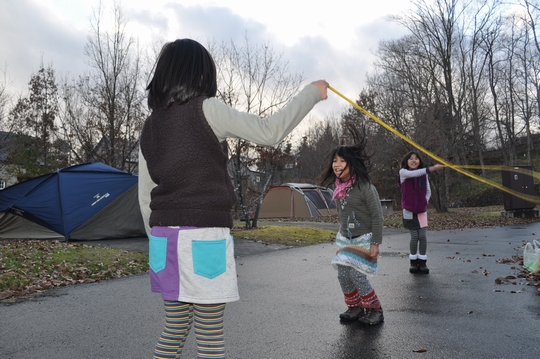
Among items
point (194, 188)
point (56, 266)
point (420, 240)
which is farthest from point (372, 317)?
point (56, 266)

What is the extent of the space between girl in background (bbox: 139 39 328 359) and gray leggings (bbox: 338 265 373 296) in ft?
8.02

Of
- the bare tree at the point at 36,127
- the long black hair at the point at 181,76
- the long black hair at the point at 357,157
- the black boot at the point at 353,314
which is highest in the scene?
the bare tree at the point at 36,127

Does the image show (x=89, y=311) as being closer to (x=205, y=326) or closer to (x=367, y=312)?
(x=367, y=312)

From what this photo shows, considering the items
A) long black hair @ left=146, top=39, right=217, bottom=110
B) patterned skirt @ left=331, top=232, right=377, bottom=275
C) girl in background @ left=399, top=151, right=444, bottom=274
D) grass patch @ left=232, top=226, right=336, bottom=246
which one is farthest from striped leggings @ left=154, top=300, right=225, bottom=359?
grass patch @ left=232, top=226, right=336, bottom=246

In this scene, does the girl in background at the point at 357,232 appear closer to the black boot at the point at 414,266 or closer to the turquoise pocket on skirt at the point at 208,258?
the turquoise pocket on skirt at the point at 208,258

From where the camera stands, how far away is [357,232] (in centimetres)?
464

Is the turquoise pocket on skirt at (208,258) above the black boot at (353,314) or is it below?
above

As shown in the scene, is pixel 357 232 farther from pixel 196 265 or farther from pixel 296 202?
pixel 296 202

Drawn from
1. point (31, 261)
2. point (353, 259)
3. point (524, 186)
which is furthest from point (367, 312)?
point (524, 186)

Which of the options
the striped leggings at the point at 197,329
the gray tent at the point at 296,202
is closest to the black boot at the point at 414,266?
the striped leggings at the point at 197,329

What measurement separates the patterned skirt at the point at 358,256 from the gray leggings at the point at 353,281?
0.08m

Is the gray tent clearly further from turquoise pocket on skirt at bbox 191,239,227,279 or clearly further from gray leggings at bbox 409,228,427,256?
turquoise pocket on skirt at bbox 191,239,227,279

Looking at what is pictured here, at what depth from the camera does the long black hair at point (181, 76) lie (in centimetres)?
238

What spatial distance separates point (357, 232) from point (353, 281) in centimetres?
47
